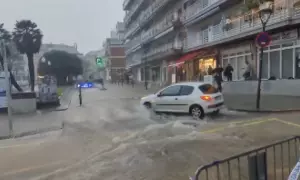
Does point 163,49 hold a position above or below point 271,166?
above

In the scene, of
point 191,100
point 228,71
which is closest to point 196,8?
point 228,71

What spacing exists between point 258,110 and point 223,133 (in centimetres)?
490

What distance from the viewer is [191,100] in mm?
12961

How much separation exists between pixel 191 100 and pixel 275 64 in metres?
10.1

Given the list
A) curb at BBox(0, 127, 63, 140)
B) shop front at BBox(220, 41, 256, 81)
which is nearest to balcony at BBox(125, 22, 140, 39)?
shop front at BBox(220, 41, 256, 81)

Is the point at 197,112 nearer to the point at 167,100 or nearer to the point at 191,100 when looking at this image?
the point at 191,100

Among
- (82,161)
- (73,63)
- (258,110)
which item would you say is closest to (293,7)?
(258,110)

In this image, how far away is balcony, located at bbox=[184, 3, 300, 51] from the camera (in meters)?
17.7

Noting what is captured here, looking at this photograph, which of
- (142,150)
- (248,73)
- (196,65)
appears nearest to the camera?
(142,150)

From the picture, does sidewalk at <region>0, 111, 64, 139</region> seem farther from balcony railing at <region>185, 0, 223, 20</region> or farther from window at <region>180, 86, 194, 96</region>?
balcony railing at <region>185, 0, 223, 20</region>

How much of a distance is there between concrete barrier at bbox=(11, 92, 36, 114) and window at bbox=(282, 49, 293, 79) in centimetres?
1560

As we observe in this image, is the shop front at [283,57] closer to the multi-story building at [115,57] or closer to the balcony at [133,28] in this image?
the balcony at [133,28]

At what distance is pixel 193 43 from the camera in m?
32.6

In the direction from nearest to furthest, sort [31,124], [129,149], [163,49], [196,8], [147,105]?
[129,149], [31,124], [147,105], [196,8], [163,49]
